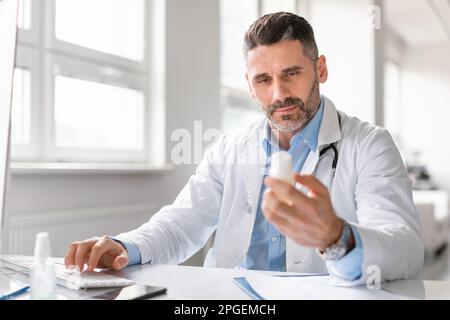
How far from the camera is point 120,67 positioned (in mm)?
2514

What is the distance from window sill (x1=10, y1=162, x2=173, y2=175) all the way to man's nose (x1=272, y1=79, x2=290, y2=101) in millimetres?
924

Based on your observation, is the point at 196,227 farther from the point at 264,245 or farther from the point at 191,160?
the point at 191,160

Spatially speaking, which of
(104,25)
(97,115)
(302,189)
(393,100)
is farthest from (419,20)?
(302,189)

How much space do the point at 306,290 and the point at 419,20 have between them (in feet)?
21.3

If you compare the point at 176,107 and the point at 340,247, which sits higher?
the point at 176,107

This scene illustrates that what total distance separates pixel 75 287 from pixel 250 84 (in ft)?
2.47

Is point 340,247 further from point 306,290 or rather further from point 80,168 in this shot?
point 80,168

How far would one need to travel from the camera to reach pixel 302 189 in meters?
0.97

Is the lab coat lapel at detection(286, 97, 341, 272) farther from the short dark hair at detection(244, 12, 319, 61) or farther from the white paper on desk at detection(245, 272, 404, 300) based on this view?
the white paper on desk at detection(245, 272, 404, 300)

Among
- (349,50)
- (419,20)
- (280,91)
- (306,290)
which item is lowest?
(306,290)

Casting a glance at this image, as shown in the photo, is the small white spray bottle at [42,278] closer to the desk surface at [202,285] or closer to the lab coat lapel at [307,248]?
the desk surface at [202,285]

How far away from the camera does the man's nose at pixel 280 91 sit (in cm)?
133

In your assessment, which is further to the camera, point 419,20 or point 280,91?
point 419,20

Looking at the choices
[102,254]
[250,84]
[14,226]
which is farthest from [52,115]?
[102,254]
